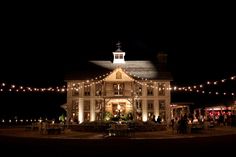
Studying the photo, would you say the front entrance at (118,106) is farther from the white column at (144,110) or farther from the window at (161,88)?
the window at (161,88)

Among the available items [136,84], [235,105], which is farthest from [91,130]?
[235,105]

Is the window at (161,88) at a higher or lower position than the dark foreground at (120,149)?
higher

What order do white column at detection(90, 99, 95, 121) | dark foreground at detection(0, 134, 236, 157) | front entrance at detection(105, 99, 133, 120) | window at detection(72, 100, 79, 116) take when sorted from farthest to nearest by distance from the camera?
window at detection(72, 100, 79, 116) → white column at detection(90, 99, 95, 121) → front entrance at detection(105, 99, 133, 120) → dark foreground at detection(0, 134, 236, 157)

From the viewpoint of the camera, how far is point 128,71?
37219 mm

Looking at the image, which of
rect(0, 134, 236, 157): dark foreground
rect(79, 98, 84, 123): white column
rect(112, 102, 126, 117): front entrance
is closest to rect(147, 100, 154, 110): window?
rect(112, 102, 126, 117): front entrance

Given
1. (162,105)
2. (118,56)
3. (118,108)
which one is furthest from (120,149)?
(118,56)

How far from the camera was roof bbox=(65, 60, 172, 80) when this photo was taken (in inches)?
1427

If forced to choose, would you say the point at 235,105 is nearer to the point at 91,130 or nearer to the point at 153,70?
the point at 153,70

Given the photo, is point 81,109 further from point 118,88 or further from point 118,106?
point 118,88

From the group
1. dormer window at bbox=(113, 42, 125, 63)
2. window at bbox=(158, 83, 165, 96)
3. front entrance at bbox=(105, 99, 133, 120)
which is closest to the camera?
front entrance at bbox=(105, 99, 133, 120)

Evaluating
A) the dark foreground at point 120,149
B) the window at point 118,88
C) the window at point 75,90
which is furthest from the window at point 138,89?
the dark foreground at point 120,149

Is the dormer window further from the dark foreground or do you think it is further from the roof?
the dark foreground

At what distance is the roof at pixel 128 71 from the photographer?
119 feet

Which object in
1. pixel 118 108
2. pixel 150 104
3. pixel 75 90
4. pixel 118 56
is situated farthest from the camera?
pixel 118 56
